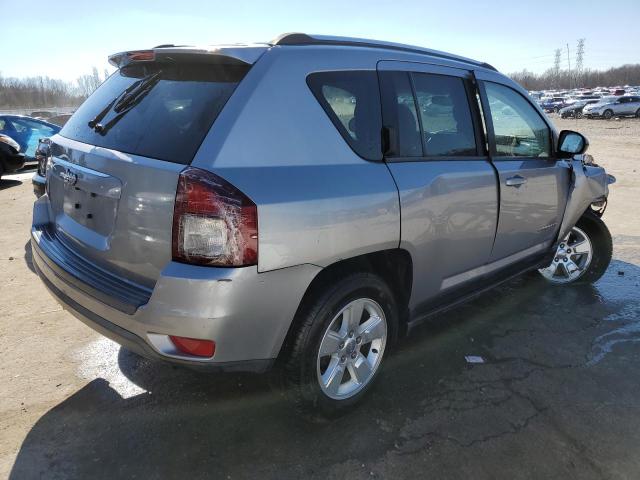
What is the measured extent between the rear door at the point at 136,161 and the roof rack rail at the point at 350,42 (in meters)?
0.32

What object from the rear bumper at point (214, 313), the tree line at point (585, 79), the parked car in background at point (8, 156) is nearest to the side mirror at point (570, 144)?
the rear bumper at point (214, 313)

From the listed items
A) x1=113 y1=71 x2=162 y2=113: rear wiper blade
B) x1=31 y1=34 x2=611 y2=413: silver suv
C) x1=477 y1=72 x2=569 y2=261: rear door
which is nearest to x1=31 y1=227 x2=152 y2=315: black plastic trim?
x1=31 y1=34 x2=611 y2=413: silver suv

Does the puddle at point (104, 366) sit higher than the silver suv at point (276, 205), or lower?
Result: lower

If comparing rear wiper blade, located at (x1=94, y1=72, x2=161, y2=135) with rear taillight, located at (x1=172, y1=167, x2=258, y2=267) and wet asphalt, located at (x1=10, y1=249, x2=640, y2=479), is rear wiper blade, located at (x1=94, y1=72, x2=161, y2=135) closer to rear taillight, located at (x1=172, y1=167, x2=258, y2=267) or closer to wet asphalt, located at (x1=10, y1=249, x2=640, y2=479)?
rear taillight, located at (x1=172, y1=167, x2=258, y2=267)

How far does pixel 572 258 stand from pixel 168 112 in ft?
13.4

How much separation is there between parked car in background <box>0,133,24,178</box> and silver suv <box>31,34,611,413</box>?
8.77 metres

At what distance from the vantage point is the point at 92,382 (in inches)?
118

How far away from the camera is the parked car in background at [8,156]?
10.1 m

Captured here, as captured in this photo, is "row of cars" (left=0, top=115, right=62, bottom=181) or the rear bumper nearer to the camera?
the rear bumper

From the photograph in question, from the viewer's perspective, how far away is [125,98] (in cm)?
253

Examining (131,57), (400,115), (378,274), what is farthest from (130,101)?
(378,274)

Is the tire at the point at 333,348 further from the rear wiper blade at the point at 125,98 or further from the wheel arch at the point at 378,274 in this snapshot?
the rear wiper blade at the point at 125,98

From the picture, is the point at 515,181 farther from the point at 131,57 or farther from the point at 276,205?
the point at 131,57

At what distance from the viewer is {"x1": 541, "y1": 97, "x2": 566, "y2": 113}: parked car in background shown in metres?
52.4
